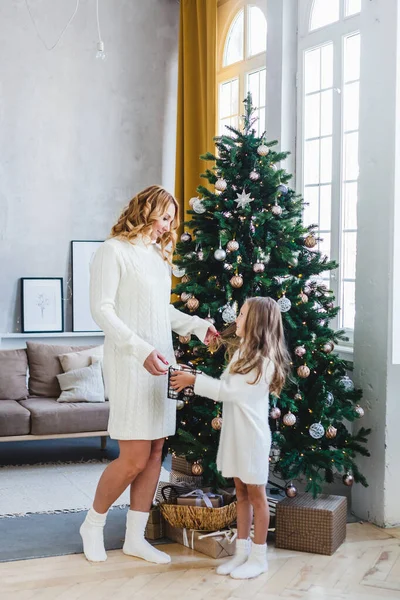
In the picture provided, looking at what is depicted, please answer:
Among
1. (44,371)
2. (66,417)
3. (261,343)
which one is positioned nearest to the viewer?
(261,343)

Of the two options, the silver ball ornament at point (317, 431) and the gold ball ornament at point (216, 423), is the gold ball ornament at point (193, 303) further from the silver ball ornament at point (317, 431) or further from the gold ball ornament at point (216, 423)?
the silver ball ornament at point (317, 431)

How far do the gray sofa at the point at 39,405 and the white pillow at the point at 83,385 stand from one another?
0.18 ft

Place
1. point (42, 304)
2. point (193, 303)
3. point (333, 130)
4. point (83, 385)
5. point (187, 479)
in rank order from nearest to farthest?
point (193, 303) < point (187, 479) < point (333, 130) < point (83, 385) < point (42, 304)

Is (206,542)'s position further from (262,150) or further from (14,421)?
(14,421)

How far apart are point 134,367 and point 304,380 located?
101 centimetres

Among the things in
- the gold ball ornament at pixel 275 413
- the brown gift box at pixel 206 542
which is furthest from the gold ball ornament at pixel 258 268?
the brown gift box at pixel 206 542

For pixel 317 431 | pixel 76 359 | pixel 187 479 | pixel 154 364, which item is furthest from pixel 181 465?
pixel 76 359

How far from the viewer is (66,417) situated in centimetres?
557

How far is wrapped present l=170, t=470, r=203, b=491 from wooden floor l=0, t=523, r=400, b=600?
41cm

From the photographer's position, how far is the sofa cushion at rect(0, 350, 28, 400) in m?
5.92

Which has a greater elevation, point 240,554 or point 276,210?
point 276,210

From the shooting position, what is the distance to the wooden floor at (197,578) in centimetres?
322

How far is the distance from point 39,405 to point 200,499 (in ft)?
7.22

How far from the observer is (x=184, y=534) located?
3.80 metres
